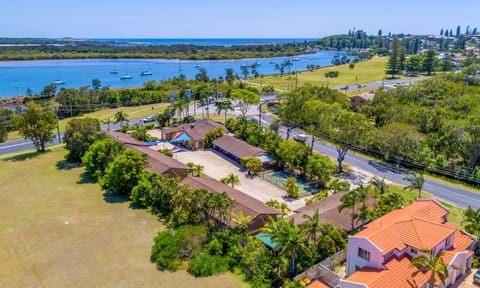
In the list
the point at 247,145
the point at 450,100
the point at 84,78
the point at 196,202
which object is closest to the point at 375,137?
the point at 247,145

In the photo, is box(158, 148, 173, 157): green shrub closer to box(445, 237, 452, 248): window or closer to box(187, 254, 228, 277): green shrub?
box(187, 254, 228, 277): green shrub

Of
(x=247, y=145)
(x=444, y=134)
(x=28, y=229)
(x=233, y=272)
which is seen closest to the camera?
(x=233, y=272)

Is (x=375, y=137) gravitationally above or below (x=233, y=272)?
above

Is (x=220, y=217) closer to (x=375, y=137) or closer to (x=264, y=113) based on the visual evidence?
(x=375, y=137)

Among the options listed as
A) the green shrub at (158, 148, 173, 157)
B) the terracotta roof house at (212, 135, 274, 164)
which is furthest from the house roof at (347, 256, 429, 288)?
the green shrub at (158, 148, 173, 157)

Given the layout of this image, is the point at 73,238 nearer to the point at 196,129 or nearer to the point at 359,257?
the point at 359,257

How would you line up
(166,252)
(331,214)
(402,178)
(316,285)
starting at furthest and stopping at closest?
(402,178) < (331,214) < (166,252) < (316,285)

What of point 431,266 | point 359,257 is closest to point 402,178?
point 359,257
